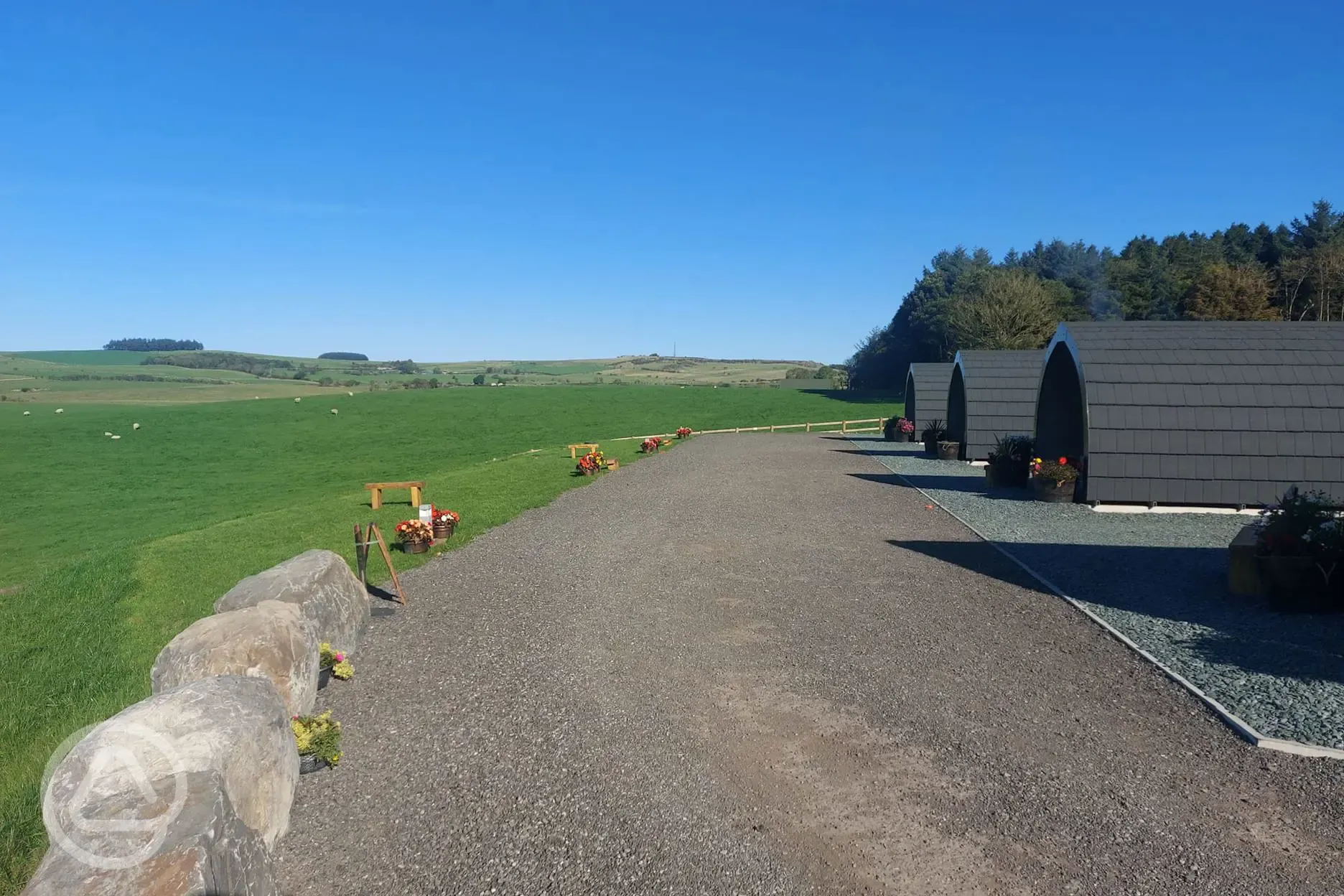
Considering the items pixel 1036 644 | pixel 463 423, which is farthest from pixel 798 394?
pixel 1036 644

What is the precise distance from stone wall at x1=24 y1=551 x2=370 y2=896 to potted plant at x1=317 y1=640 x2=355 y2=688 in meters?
1.07

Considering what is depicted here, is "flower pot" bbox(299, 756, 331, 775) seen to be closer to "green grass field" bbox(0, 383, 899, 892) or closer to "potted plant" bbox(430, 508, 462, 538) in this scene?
"green grass field" bbox(0, 383, 899, 892)

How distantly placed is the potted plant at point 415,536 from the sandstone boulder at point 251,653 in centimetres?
691

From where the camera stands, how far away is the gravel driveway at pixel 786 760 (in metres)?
4.79

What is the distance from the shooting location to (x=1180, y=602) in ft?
34.1

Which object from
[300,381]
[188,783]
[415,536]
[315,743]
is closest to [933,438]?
[415,536]

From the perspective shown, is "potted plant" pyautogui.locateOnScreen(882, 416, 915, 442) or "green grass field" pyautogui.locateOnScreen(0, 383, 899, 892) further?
"potted plant" pyautogui.locateOnScreen(882, 416, 915, 442)

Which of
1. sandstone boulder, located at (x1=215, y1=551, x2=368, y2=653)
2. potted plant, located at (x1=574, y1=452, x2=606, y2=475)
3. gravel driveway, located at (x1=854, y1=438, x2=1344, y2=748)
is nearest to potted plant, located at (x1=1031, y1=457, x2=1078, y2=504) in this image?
gravel driveway, located at (x1=854, y1=438, x2=1344, y2=748)

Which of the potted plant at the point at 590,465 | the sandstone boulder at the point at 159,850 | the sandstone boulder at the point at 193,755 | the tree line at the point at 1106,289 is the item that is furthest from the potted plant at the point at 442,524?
the tree line at the point at 1106,289

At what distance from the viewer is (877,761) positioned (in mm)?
6094

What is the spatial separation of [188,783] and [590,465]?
22.8 m

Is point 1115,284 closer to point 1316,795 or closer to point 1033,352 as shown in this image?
point 1033,352

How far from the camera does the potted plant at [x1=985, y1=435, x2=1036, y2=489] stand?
22.0 metres

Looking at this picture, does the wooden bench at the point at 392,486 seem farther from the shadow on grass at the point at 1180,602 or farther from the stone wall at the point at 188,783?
the stone wall at the point at 188,783
